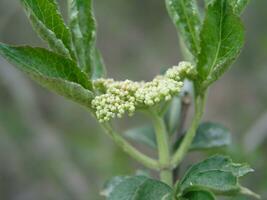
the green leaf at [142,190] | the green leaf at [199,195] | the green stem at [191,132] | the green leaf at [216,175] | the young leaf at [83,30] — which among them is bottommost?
the green leaf at [199,195]

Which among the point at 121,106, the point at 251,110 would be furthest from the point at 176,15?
the point at 251,110

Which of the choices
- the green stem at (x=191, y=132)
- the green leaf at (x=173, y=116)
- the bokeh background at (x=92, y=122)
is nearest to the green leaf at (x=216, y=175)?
the green stem at (x=191, y=132)

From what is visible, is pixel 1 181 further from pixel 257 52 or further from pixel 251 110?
pixel 257 52

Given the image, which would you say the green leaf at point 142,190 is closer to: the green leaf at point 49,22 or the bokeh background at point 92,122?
the green leaf at point 49,22

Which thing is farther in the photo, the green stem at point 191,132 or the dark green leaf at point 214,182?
the green stem at point 191,132

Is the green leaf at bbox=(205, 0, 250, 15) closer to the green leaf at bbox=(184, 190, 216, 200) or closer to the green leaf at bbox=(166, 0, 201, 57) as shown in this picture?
the green leaf at bbox=(166, 0, 201, 57)

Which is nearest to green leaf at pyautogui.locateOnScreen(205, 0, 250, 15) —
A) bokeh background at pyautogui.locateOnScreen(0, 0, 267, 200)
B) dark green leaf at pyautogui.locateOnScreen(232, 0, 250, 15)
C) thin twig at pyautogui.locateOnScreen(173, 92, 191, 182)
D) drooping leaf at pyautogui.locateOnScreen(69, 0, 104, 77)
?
dark green leaf at pyautogui.locateOnScreen(232, 0, 250, 15)
